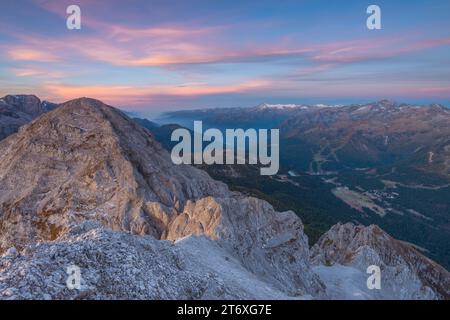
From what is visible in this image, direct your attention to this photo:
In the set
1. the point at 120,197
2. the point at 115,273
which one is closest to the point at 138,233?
the point at 120,197

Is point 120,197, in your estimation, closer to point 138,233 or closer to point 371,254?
point 138,233

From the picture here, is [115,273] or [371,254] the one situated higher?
[115,273]

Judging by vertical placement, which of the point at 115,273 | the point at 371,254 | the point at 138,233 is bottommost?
the point at 371,254

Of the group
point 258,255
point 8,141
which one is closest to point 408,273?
point 258,255

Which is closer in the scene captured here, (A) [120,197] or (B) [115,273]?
(B) [115,273]

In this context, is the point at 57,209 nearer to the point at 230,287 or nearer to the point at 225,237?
the point at 225,237

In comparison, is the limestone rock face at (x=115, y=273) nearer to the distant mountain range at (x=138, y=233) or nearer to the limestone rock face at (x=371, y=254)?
the distant mountain range at (x=138, y=233)
